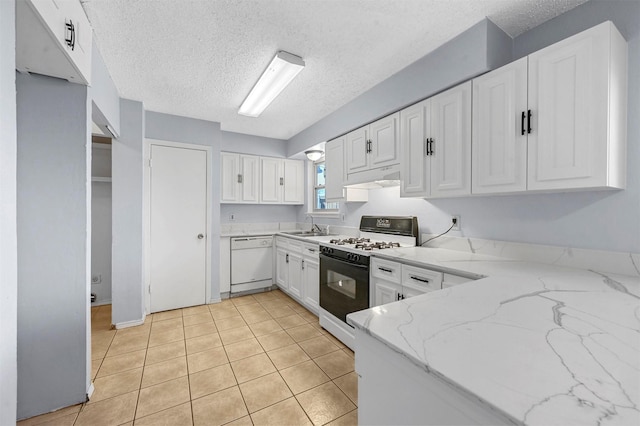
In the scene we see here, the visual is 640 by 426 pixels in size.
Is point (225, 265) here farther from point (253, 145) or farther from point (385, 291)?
point (385, 291)

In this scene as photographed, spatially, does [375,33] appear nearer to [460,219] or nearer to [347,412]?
[460,219]

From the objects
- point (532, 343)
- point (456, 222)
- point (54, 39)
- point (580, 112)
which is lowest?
point (532, 343)

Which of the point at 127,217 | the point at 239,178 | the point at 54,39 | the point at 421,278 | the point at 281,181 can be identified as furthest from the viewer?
the point at 281,181

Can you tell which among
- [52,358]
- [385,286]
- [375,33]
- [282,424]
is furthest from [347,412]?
[375,33]

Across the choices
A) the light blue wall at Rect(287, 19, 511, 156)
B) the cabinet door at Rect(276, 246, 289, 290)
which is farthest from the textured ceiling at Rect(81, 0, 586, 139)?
the cabinet door at Rect(276, 246, 289, 290)

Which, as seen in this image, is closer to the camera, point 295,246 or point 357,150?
point 357,150

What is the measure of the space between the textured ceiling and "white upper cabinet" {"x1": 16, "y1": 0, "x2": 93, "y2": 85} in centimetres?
24

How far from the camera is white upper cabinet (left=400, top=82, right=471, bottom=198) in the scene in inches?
76.5

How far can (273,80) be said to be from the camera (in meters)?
2.46

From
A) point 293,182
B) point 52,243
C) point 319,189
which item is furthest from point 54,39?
point 319,189

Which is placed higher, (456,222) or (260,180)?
(260,180)

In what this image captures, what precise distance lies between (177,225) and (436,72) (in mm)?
3379

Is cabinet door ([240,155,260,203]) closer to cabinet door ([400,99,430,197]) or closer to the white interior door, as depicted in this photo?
the white interior door

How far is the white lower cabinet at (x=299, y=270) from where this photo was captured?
3.12 m
